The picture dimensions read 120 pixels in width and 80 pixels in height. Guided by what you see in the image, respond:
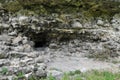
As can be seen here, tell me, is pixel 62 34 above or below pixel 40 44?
above

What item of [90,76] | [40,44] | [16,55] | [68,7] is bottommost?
[40,44]

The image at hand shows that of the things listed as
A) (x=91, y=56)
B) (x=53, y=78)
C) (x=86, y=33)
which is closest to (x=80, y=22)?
(x=86, y=33)

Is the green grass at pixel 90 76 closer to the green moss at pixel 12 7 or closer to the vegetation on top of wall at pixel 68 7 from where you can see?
the vegetation on top of wall at pixel 68 7

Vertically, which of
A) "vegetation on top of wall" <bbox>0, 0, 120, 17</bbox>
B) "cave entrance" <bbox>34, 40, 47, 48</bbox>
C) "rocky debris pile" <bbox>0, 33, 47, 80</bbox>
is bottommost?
"cave entrance" <bbox>34, 40, 47, 48</bbox>

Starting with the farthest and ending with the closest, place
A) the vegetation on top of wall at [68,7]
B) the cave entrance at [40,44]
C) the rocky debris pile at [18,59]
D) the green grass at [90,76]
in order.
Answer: the cave entrance at [40,44] → the vegetation on top of wall at [68,7] → the rocky debris pile at [18,59] → the green grass at [90,76]

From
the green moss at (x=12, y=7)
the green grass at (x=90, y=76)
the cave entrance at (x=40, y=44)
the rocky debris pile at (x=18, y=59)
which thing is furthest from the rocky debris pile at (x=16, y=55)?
the green grass at (x=90, y=76)

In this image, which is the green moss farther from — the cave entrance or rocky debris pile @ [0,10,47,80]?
the cave entrance

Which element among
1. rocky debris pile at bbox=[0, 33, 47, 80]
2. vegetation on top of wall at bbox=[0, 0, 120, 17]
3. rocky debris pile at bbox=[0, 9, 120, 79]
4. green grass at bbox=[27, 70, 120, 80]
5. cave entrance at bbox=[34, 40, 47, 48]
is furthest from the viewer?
cave entrance at bbox=[34, 40, 47, 48]

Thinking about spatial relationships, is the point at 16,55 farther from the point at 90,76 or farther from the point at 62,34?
the point at 90,76

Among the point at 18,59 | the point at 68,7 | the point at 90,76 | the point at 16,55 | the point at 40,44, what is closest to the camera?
the point at 90,76

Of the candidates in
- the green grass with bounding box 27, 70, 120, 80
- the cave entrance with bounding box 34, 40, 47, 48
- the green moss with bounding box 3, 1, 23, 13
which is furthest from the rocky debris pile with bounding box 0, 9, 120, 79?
the green grass with bounding box 27, 70, 120, 80

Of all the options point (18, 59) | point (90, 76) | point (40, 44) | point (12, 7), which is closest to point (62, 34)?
point (40, 44)

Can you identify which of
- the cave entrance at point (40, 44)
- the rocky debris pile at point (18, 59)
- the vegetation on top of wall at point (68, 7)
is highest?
the vegetation on top of wall at point (68, 7)

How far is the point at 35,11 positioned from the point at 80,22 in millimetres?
1932
